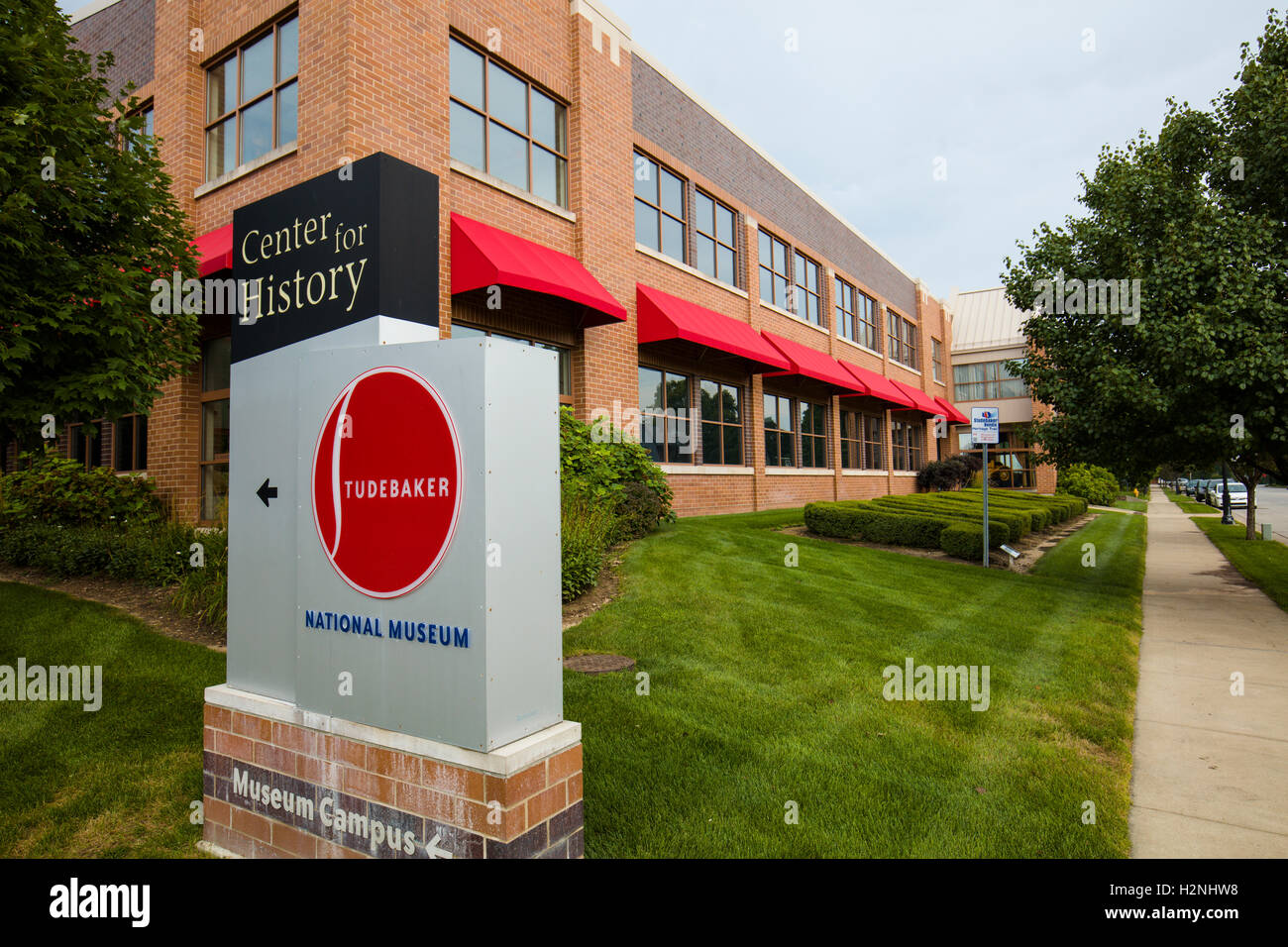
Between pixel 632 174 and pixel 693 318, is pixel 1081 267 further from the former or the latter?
pixel 632 174

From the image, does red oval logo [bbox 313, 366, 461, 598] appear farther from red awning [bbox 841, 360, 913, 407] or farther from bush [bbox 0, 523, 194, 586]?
red awning [bbox 841, 360, 913, 407]

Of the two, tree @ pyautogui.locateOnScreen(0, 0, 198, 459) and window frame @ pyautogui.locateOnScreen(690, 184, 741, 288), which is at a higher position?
window frame @ pyautogui.locateOnScreen(690, 184, 741, 288)

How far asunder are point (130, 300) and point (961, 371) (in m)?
42.1

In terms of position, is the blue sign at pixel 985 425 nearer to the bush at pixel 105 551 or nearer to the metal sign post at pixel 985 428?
the metal sign post at pixel 985 428

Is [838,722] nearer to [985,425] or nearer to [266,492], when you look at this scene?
[266,492]

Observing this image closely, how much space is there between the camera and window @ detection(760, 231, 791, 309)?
64.4 ft

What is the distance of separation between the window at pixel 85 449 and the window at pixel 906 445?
967 inches

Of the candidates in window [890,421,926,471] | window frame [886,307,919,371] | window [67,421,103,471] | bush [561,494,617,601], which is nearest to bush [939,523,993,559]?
bush [561,494,617,601]

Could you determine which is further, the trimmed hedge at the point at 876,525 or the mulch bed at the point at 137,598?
the trimmed hedge at the point at 876,525

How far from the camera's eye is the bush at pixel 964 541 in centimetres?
1255

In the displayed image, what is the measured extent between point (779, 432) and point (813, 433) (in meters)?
2.61

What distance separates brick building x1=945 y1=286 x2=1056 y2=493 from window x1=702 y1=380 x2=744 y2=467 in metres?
25.5

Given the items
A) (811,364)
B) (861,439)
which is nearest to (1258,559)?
(811,364)

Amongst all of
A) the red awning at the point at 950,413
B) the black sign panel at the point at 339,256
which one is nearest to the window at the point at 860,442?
the red awning at the point at 950,413
